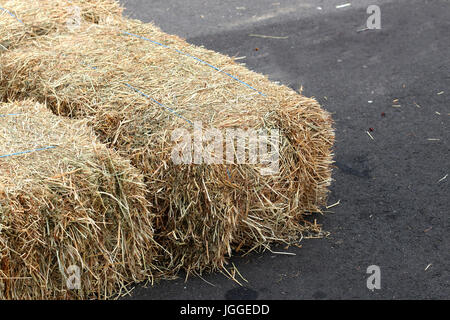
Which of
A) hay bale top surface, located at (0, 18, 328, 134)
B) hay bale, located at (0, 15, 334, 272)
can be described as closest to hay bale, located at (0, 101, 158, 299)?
hay bale, located at (0, 15, 334, 272)

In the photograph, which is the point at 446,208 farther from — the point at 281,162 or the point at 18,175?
the point at 18,175

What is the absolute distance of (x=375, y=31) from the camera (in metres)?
8.05

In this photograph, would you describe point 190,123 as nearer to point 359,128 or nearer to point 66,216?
point 66,216

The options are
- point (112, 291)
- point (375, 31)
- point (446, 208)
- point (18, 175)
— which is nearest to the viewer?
point (18, 175)

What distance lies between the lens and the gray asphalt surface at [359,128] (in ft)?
14.3

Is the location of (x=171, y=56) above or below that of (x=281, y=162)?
above

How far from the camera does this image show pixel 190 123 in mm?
4445

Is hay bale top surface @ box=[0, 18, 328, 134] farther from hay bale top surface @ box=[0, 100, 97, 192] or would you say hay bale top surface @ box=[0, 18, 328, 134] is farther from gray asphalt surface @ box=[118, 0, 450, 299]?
gray asphalt surface @ box=[118, 0, 450, 299]

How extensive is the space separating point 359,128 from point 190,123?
7.53 feet

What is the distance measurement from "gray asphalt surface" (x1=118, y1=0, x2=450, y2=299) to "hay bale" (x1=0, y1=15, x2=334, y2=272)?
0.24 metres

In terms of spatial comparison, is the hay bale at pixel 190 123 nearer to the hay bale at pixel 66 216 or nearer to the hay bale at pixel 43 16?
the hay bale at pixel 66 216

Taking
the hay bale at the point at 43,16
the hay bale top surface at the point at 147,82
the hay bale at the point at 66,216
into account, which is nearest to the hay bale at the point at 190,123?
the hay bale top surface at the point at 147,82
